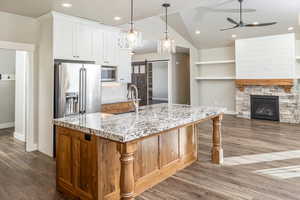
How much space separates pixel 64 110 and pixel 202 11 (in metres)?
4.82

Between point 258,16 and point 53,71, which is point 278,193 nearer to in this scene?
point 53,71

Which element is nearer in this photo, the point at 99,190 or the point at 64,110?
the point at 99,190

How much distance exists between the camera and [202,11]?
6.18 metres

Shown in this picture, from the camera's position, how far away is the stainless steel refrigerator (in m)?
3.73

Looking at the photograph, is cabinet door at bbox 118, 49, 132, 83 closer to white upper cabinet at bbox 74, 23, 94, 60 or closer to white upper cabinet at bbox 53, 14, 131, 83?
white upper cabinet at bbox 53, 14, 131, 83

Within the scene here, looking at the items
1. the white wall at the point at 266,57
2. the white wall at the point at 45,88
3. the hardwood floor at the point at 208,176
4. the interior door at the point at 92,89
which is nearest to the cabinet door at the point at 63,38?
the white wall at the point at 45,88

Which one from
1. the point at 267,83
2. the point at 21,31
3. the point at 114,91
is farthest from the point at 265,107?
the point at 21,31

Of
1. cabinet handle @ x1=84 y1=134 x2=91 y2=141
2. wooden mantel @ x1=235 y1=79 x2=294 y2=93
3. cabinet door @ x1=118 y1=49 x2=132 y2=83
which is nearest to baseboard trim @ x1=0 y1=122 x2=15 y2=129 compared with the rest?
cabinet door @ x1=118 y1=49 x2=132 y2=83

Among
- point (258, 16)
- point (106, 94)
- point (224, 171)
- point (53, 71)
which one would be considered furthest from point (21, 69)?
point (258, 16)

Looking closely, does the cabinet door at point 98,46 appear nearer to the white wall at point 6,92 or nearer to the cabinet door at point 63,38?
the cabinet door at point 63,38

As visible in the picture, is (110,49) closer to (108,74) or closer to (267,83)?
(108,74)

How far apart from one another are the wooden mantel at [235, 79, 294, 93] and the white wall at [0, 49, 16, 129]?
7397 millimetres

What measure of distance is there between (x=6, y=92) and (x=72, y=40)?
11.8ft

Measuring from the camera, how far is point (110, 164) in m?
2.18
